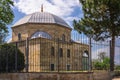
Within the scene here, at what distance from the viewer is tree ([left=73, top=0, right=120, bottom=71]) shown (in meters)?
16.2

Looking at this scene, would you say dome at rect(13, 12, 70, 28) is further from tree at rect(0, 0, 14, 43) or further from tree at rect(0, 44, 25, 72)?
tree at rect(0, 44, 25, 72)

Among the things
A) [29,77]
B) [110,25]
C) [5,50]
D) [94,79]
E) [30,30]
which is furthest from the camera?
[30,30]

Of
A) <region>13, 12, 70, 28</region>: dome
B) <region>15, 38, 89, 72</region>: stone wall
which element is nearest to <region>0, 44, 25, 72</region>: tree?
<region>15, 38, 89, 72</region>: stone wall

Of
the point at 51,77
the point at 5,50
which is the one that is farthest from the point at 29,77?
the point at 5,50

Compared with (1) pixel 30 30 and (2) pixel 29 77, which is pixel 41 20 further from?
(2) pixel 29 77

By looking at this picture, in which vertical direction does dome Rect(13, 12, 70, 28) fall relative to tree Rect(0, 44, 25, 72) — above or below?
above

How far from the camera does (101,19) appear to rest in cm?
1691

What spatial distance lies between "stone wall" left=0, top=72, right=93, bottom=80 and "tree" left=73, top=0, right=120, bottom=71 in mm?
2656

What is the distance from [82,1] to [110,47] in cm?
408

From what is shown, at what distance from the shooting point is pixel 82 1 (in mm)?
17891

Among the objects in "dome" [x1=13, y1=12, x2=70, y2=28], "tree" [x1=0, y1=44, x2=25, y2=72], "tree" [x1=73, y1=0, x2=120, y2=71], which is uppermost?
"dome" [x1=13, y1=12, x2=70, y2=28]

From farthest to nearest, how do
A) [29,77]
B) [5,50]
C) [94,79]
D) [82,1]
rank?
[82,1] → [5,50] → [94,79] → [29,77]

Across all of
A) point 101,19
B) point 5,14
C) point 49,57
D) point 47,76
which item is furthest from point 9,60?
point 49,57

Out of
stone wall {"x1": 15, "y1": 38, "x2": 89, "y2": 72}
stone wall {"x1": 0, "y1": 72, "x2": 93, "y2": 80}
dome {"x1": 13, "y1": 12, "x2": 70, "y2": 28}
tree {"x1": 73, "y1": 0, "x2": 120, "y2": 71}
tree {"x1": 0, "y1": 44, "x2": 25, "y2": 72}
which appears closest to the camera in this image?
stone wall {"x1": 0, "y1": 72, "x2": 93, "y2": 80}
